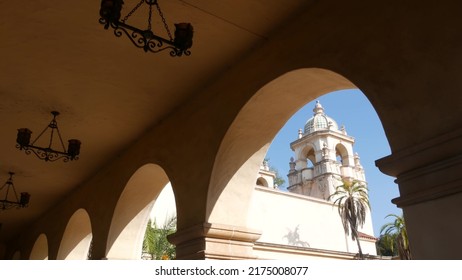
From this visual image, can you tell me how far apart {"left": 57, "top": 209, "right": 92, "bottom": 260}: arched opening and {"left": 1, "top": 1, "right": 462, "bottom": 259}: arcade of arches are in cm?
131

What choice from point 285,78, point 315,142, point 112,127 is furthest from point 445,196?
point 315,142

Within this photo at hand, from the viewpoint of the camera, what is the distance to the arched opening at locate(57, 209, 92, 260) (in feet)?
32.9

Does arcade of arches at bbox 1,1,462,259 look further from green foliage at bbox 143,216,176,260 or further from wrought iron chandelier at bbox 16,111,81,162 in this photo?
green foliage at bbox 143,216,176,260

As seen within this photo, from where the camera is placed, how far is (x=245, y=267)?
2.77m

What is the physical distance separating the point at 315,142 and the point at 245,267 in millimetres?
26963

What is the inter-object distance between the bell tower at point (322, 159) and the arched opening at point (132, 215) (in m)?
21.6

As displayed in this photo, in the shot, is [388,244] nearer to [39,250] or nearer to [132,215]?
[39,250]

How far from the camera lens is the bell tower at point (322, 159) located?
1118 inches

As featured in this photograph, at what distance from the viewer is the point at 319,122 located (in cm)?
3053

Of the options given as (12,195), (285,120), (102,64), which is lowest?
(285,120)

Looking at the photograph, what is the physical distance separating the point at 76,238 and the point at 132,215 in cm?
365

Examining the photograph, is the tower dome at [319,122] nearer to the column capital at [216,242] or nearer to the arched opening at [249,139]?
the arched opening at [249,139]

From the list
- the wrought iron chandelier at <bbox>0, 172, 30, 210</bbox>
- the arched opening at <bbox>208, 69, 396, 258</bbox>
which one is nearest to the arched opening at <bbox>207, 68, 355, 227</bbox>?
the arched opening at <bbox>208, 69, 396, 258</bbox>

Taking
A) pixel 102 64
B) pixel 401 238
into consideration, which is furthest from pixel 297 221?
pixel 102 64
